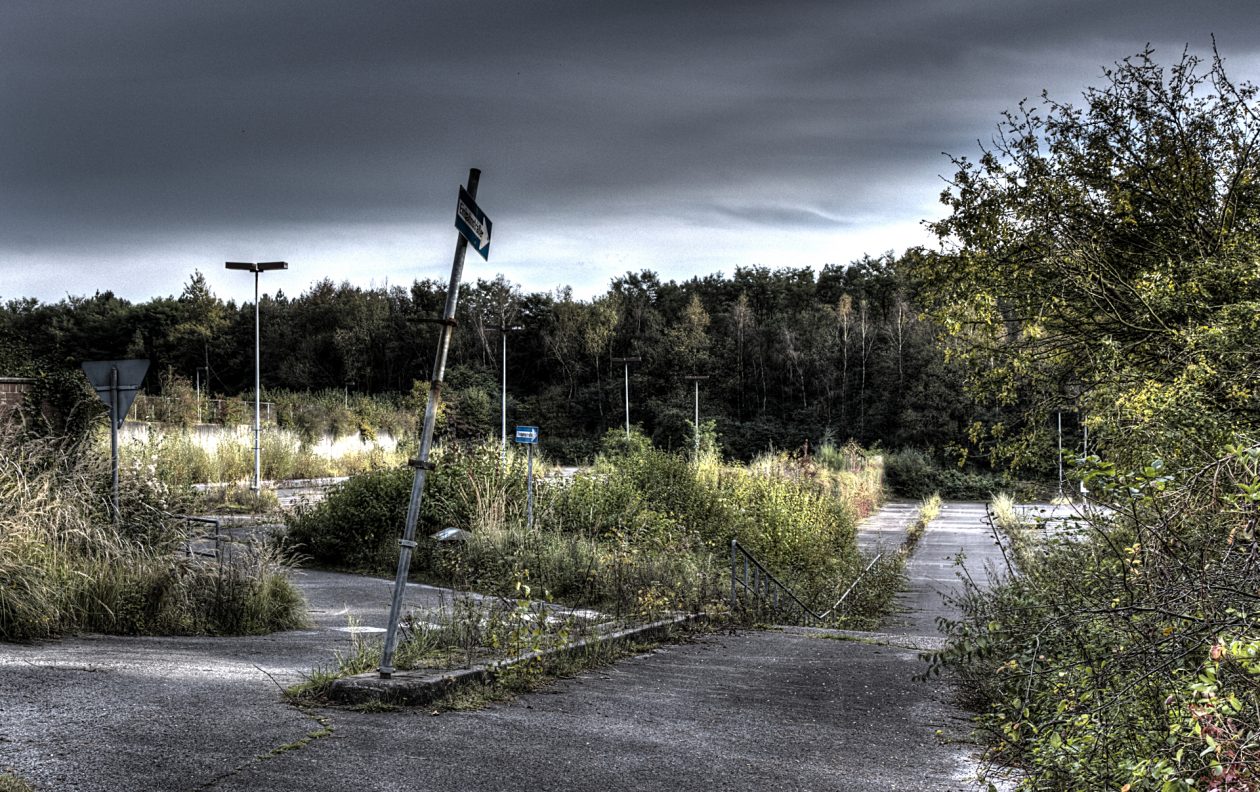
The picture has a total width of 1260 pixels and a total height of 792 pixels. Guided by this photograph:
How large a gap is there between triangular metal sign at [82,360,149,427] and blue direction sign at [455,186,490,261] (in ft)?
21.9

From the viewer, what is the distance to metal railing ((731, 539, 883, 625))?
14.6 metres

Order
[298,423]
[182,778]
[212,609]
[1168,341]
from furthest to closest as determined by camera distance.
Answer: [298,423] < [1168,341] < [212,609] < [182,778]

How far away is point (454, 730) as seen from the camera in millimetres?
5781

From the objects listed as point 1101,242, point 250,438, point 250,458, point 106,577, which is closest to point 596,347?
point 250,438

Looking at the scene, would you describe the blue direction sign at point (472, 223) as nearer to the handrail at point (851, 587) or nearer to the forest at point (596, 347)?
the handrail at point (851, 587)

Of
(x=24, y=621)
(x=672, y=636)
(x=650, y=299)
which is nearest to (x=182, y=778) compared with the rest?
(x=24, y=621)

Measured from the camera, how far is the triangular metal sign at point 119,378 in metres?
11.4

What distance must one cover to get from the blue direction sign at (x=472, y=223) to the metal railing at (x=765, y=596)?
832 centimetres

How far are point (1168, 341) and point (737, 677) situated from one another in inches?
229

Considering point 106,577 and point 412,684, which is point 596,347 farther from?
point 412,684

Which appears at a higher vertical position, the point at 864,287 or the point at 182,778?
the point at 864,287

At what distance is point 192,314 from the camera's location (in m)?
73.2

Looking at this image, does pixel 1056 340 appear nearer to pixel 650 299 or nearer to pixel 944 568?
pixel 944 568

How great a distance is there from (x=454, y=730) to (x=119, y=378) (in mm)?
7823
